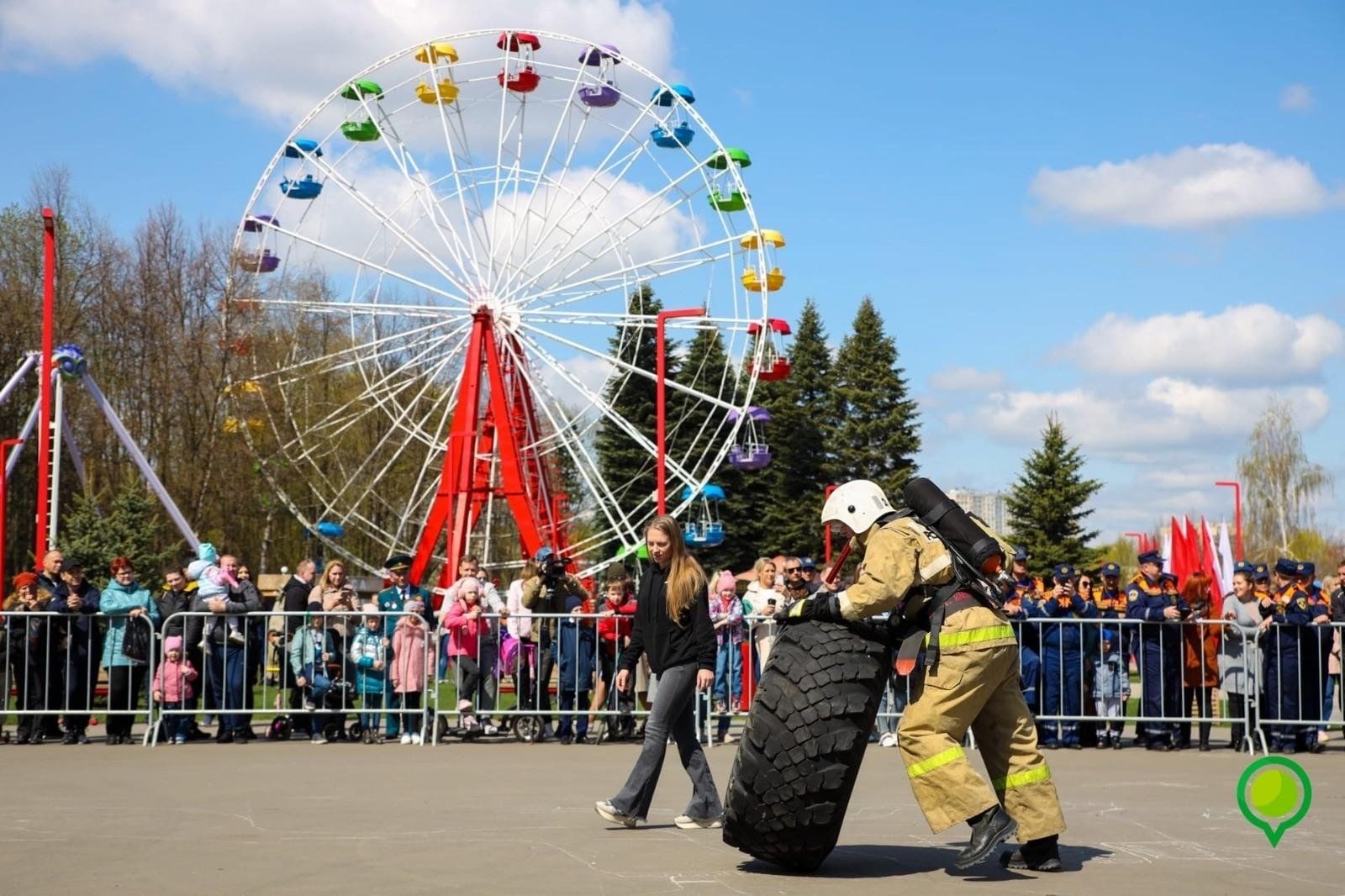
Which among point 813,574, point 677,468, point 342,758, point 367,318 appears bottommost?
point 342,758

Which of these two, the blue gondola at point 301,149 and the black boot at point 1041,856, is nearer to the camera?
the black boot at point 1041,856

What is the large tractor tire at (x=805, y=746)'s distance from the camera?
6.82 meters

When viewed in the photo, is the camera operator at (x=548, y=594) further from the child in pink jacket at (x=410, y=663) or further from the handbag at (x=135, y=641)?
the handbag at (x=135, y=641)

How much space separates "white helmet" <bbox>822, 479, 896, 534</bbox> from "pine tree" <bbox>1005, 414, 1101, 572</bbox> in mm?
42374

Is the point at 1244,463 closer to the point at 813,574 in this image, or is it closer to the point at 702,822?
the point at 813,574

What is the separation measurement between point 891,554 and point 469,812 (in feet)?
12.1

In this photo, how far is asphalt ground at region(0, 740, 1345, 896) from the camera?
6922 mm

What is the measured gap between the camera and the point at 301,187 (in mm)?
31984

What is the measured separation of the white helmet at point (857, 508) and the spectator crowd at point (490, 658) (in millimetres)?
7282

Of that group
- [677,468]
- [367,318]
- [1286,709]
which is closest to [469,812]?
[1286,709]

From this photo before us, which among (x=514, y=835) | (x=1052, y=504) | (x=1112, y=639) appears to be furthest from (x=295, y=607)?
(x=1052, y=504)

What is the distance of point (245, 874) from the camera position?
23.2 feet

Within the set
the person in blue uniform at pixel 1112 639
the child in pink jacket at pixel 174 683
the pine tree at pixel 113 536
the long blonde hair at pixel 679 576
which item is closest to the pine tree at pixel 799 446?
the pine tree at pixel 113 536

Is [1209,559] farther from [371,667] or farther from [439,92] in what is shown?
[371,667]
